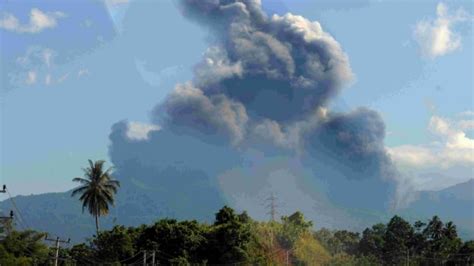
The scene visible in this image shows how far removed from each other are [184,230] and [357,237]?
5671 cm

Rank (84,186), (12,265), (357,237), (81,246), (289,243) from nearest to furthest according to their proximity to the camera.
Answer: (12,265) → (84,186) → (81,246) → (289,243) → (357,237)

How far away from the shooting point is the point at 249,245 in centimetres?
8400

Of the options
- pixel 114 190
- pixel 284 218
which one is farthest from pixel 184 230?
pixel 284 218

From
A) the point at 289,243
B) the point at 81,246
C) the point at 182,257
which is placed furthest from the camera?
the point at 289,243

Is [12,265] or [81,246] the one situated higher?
[81,246]

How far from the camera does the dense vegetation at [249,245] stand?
81938mm

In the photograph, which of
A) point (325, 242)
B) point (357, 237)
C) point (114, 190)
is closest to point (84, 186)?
point (114, 190)

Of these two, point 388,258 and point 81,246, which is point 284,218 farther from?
point 81,246

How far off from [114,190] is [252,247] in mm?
20887

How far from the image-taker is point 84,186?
91625 millimetres

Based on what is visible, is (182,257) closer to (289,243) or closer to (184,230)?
(184,230)

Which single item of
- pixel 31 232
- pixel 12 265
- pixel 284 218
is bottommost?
pixel 12 265

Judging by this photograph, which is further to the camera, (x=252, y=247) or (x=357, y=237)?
(x=357, y=237)

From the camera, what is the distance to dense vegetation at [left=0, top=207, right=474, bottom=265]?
81.9 metres
